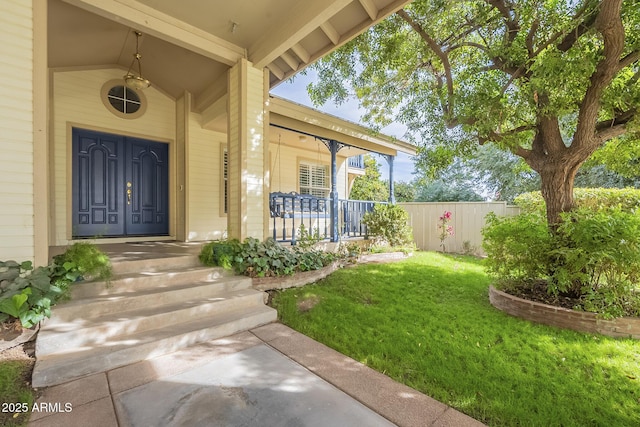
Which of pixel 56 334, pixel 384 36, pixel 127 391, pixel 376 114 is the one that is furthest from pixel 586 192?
pixel 56 334

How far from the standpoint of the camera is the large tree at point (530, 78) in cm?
324

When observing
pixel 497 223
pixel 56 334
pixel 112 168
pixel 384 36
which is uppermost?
pixel 384 36

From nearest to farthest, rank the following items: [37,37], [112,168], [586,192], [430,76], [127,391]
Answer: [127,391], [37,37], [112,168], [430,76], [586,192]

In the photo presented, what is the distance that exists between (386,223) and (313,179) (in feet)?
9.16

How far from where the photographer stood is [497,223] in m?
4.05

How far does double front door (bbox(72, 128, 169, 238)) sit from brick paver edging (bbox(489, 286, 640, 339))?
631cm

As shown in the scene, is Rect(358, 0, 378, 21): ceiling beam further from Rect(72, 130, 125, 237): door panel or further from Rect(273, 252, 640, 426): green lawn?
Rect(72, 130, 125, 237): door panel

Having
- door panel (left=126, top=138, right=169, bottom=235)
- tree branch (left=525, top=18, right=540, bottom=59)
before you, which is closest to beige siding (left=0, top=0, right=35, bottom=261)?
door panel (left=126, top=138, right=169, bottom=235)

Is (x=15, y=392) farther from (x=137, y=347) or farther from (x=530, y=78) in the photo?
(x=530, y=78)

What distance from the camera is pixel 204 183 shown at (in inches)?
244

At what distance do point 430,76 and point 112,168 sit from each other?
262 inches

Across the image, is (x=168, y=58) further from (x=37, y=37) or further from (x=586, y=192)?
(x=586, y=192)

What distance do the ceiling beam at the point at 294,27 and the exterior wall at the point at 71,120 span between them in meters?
2.95

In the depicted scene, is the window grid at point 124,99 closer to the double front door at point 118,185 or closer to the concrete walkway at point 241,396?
the double front door at point 118,185
